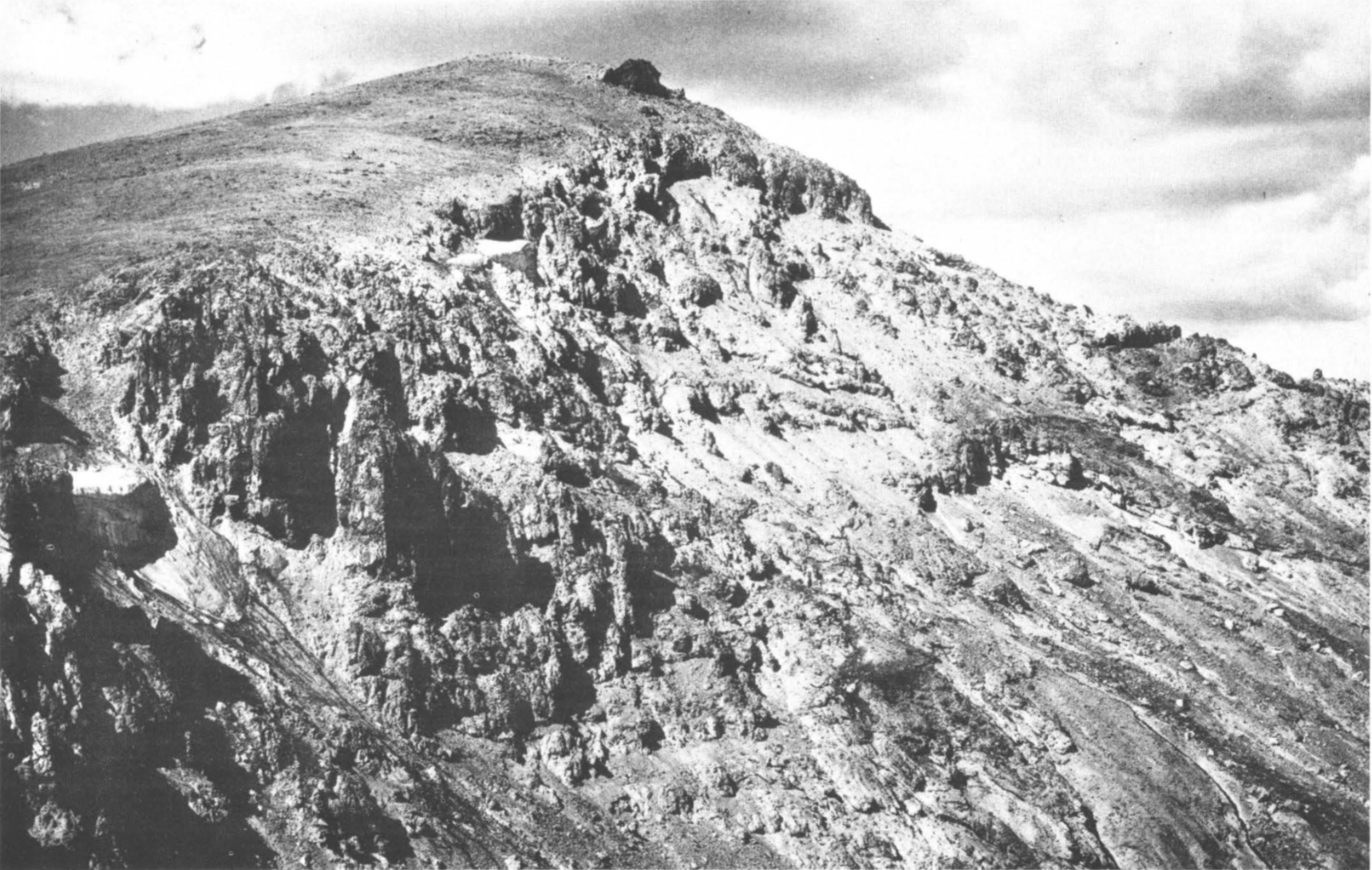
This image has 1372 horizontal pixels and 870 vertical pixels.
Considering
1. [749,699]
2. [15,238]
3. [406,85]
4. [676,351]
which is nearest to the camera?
[749,699]

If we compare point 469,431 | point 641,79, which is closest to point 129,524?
point 469,431

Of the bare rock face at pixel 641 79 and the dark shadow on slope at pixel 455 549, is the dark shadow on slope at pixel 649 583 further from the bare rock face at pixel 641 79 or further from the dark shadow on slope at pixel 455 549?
the bare rock face at pixel 641 79

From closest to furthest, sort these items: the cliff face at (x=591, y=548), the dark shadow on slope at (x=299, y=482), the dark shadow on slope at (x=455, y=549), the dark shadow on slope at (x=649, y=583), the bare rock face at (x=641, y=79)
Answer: the cliff face at (x=591, y=548)
the dark shadow on slope at (x=299, y=482)
the dark shadow on slope at (x=455, y=549)
the dark shadow on slope at (x=649, y=583)
the bare rock face at (x=641, y=79)

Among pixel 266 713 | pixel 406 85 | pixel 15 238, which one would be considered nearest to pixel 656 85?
pixel 406 85

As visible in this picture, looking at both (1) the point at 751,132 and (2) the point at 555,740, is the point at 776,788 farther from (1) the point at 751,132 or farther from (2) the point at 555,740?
(1) the point at 751,132

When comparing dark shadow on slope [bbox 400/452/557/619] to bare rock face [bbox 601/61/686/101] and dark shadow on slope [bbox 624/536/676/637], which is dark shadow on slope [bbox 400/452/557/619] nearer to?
dark shadow on slope [bbox 624/536/676/637]

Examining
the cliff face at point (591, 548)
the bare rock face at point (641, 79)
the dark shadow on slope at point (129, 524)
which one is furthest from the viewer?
the bare rock face at point (641, 79)

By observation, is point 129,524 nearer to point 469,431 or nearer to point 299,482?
point 299,482

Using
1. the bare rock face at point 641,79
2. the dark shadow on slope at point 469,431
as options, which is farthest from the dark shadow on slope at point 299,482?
the bare rock face at point 641,79
